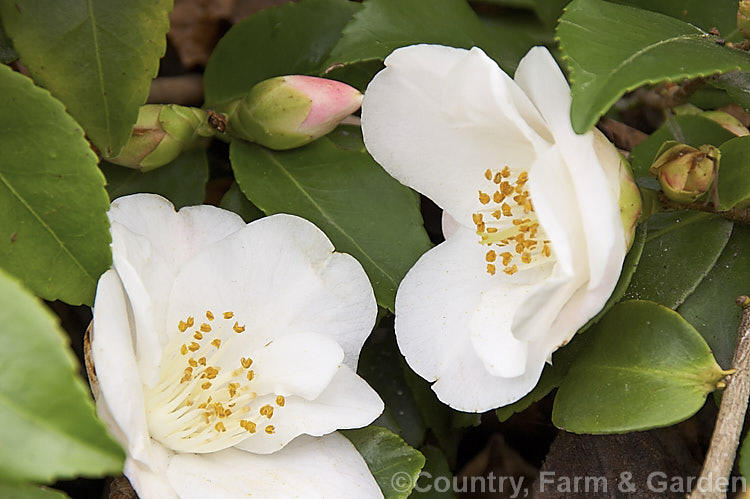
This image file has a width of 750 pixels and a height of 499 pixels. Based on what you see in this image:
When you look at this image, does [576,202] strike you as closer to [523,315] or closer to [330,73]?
[523,315]

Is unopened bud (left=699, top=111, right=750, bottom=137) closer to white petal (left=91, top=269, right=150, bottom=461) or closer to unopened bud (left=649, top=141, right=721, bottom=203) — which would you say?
unopened bud (left=649, top=141, right=721, bottom=203)

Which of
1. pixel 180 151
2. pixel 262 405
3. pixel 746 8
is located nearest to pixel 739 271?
pixel 746 8

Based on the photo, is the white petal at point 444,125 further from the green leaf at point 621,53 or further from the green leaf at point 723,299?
the green leaf at point 723,299

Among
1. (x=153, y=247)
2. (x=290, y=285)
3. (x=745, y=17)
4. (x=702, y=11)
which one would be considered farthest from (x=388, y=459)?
(x=702, y=11)

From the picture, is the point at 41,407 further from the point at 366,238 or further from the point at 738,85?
the point at 738,85

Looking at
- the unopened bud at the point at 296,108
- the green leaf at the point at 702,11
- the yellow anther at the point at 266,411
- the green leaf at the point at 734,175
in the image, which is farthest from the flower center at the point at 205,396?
the green leaf at the point at 702,11
